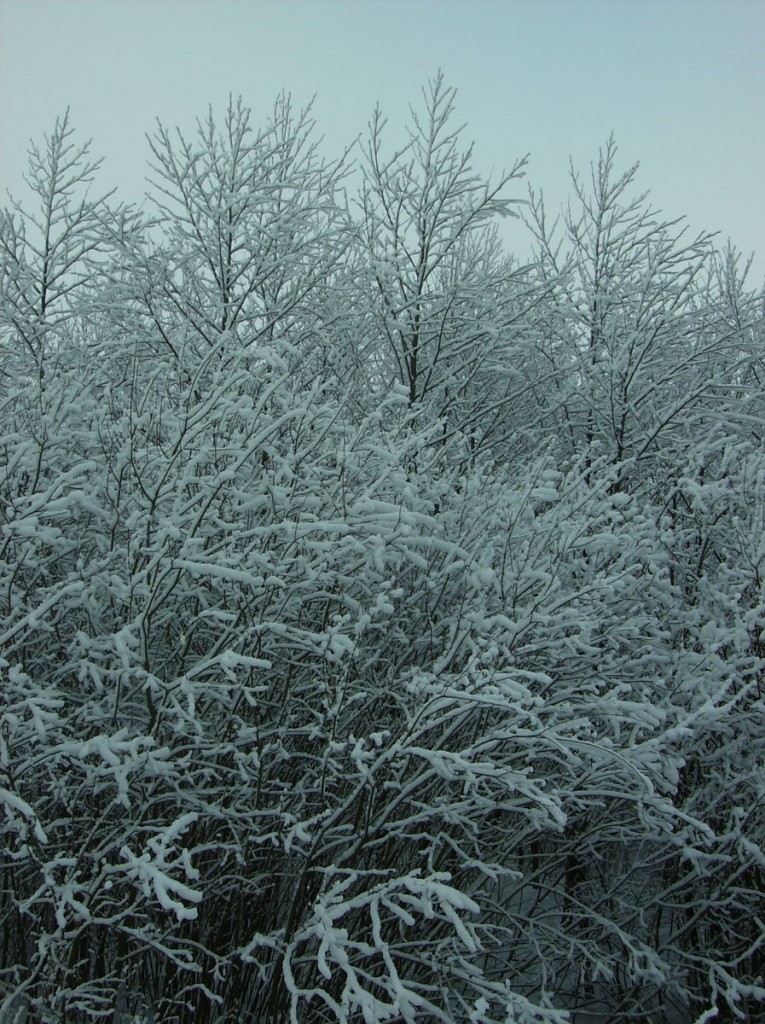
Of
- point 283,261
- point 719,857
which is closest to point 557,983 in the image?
point 719,857

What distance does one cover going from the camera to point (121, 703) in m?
4.23

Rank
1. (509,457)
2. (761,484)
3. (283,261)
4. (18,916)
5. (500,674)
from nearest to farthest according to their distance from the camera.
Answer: (500,674), (18,916), (761,484), (283,261), (509,457)

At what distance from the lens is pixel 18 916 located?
15.2 ft

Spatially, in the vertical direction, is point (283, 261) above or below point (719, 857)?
above

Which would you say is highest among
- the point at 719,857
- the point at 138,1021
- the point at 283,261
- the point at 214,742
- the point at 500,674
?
the point at 283,261

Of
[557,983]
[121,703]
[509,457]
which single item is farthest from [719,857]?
[509,457]

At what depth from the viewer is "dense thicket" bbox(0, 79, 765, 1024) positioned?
4004mm

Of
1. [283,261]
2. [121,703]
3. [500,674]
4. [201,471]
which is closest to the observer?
[500,674]

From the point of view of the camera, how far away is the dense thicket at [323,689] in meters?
4.00

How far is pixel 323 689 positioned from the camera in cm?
448

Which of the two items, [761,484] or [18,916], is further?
[761,484]

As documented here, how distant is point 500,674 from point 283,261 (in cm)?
566

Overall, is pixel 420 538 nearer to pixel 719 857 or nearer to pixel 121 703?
pixel 121 703

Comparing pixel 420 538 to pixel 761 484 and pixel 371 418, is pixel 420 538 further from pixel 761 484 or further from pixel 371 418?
pixel 761 484
